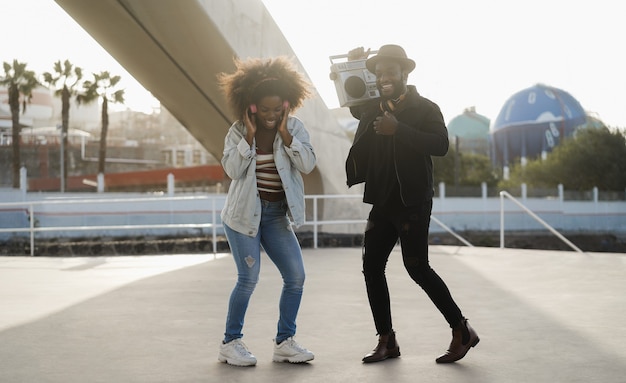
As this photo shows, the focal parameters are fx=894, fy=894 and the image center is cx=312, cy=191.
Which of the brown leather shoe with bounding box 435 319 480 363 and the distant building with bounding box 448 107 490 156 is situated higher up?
the distant building with bounding box 448 107 490 156

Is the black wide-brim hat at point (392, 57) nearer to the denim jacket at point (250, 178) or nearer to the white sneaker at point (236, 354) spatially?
the denim jacket at point (250, 178)

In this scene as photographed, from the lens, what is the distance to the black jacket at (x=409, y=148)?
4469 millimetres

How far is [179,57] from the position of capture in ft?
45.3

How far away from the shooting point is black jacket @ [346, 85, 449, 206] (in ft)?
14.7

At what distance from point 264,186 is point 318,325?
190 cm

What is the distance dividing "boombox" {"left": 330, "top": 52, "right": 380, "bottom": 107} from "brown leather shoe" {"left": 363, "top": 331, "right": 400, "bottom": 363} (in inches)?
49.8

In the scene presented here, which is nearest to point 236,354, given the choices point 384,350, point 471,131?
point 384,350

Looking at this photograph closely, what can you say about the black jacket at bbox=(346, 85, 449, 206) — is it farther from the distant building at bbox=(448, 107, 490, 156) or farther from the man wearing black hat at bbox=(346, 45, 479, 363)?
the distant building at bbox=(448, 107, 490, 156)

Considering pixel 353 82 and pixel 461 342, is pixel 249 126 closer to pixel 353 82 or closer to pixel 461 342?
pixel 353 82

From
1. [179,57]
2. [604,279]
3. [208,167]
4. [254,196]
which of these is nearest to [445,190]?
[208,167]

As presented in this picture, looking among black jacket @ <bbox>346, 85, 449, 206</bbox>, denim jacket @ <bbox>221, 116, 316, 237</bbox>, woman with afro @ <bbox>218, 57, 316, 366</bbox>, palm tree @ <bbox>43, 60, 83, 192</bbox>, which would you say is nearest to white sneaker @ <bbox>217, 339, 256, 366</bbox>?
woman with afro @ <bbox>218, 57, 316, 366</bbox>

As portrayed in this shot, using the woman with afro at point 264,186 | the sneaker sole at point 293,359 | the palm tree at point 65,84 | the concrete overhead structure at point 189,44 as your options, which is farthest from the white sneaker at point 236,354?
the palm tree at point 65,84

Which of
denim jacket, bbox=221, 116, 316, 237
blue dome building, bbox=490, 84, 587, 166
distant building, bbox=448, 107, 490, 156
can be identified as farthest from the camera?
distant building, bbox=448, 107, 490, 156

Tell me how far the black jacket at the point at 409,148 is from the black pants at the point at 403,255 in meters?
0.09
